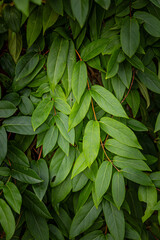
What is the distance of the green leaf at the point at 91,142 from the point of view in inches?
30.5

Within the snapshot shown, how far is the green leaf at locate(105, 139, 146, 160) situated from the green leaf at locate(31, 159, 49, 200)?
0.25 m

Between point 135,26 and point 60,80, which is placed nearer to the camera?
point 135,26

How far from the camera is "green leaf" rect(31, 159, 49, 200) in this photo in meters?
0.87

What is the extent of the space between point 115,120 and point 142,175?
217 mm

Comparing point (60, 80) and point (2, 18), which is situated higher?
point (2, 18)

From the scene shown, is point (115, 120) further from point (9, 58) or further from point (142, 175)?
point (9, 58)

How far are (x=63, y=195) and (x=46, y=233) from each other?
16 cm

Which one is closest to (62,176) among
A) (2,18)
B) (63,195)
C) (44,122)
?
(63,195)

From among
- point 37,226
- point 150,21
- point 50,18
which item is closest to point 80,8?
point 50,18

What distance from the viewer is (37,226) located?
924mm

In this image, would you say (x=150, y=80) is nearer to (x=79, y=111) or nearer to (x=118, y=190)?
(x=79, y=111)

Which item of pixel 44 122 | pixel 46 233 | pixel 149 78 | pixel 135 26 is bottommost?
pixel 46 233

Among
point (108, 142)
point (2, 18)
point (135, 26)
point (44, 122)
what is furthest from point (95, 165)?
point (2, 18)

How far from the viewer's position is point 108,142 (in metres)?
0.86
